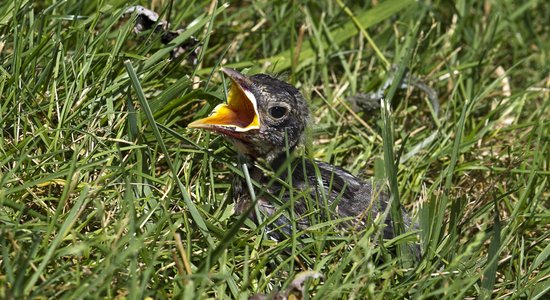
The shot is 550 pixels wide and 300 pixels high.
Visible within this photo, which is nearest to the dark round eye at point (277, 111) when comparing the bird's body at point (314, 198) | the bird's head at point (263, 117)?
the bird's head at point (263, 117)

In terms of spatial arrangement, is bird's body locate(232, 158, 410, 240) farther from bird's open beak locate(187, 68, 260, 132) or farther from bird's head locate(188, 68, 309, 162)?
bird's open beak locate(187, 68, 260, 132)

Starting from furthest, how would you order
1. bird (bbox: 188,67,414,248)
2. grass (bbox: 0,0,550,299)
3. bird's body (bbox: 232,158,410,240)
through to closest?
bird (bbox: 188,67,414,248) → bird's body (bbox: 232,158,410,240) → grass (bbox: 0,0,550,299)

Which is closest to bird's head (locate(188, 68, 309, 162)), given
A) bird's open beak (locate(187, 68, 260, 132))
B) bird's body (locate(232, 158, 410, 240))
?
bird's open beak (locate(187, 68, 260, 132))

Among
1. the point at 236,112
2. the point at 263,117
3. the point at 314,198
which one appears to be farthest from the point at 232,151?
the point at 314,198

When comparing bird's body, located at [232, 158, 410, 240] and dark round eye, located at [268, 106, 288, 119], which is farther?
dark round eye, located at [268, 106, 288, 119]

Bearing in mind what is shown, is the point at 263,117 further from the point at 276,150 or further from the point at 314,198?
the point at 314,198

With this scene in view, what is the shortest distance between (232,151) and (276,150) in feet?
0.85

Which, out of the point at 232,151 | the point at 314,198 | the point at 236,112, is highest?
the point at 236,112

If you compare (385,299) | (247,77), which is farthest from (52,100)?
(385,299)

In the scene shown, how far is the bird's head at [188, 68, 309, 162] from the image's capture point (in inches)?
131

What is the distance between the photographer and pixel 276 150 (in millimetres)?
3434

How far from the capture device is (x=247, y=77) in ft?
10.9

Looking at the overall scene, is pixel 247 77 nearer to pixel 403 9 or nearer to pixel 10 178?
pixel 10 178

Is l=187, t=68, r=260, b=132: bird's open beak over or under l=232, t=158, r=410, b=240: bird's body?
over
